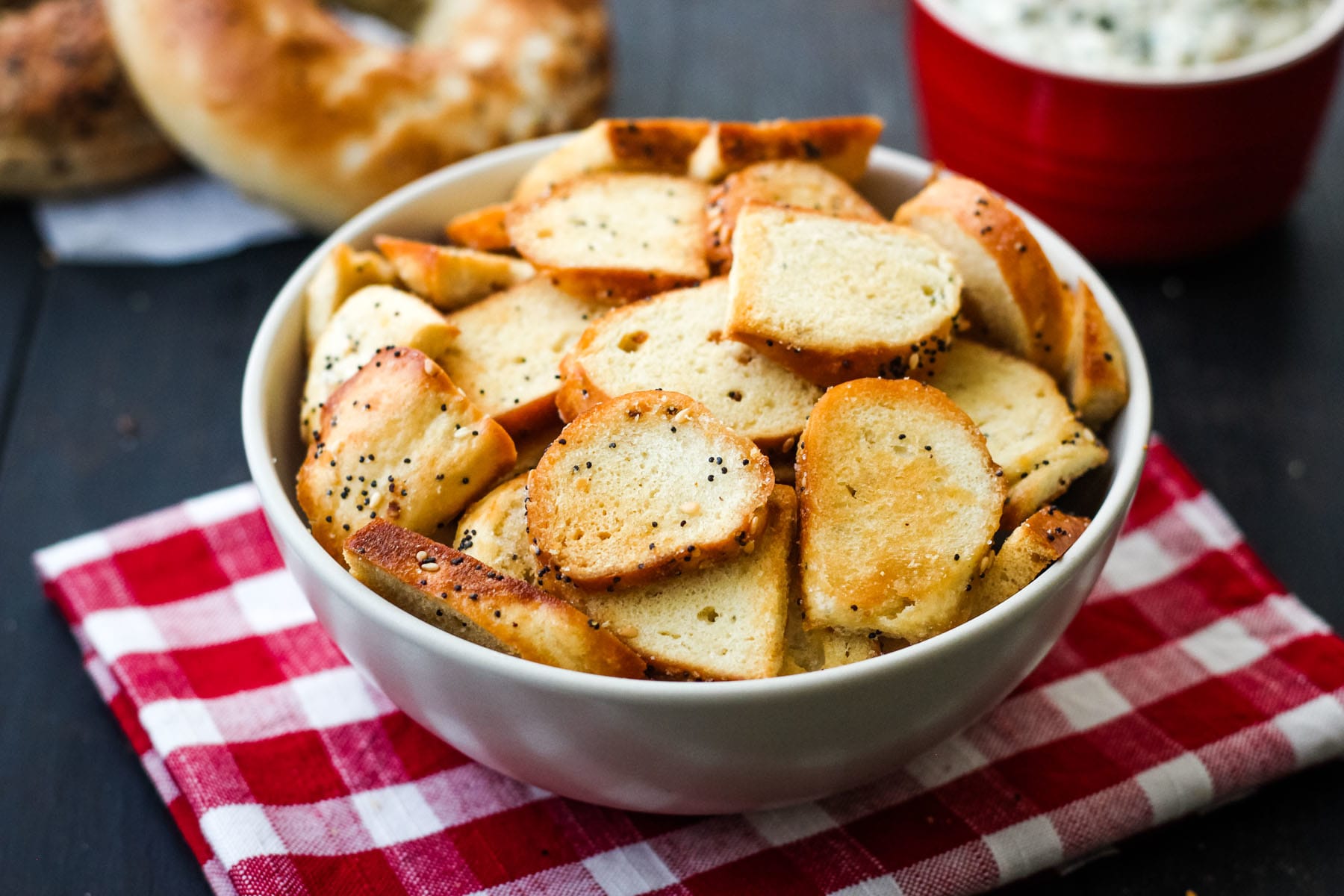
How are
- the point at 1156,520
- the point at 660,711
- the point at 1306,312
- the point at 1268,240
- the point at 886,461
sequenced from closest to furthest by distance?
the point at 660,711, the point at 886,461, the point at 1156,520, the point at 1306,312, the point at 1268,240

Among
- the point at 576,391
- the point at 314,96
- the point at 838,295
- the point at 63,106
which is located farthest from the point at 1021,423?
the point at 63,106

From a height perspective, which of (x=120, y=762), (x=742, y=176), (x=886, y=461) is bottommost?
(x=120, y=762)

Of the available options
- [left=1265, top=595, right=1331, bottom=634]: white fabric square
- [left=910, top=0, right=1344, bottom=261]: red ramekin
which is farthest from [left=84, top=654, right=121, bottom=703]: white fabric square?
[left=910, top=0, right=1344, bottom=261]: red ramekin

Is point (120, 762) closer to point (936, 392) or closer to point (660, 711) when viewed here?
point (660, 711)

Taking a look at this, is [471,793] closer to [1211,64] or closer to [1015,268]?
[1015,268]

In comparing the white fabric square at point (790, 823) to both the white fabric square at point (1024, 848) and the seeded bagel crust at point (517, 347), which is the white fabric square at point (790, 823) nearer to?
the white fabric square at point (1024, 848)

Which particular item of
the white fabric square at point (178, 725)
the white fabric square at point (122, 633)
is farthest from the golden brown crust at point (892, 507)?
the white fabric square at point (122, 633)

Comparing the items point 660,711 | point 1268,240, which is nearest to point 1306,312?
point 1268,240
